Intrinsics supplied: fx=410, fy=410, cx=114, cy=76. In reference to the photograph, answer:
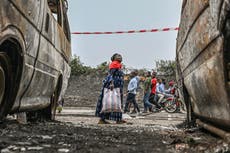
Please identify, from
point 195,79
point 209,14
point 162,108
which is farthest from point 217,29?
point 162,108

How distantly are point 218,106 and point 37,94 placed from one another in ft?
8.69

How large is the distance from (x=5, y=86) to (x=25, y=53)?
40cm

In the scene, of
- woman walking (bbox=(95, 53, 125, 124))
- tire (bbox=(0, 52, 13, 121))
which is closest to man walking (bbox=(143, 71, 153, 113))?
woman walking (bbox=(95, 53, 125, 124))

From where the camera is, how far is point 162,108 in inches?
736

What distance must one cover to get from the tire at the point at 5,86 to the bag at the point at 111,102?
201 inches

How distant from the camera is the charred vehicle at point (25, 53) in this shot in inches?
144

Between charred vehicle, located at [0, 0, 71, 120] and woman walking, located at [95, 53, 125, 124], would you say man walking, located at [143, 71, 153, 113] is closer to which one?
woman walking, located at [95, 53, 125, 124]

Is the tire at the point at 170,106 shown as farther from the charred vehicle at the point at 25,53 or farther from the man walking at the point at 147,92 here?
the charred vehicle at the point at 25,53

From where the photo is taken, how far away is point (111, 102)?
9.30 meters

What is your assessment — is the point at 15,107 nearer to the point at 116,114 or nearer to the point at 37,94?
the point at 37,94

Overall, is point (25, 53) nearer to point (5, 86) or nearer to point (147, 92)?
point (5, 86)

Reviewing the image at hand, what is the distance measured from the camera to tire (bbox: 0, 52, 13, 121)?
158 inches

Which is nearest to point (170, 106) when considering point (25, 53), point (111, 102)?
point (111, 102)

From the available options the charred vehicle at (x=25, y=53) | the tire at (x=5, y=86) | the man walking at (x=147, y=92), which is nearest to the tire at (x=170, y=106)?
the man walking at (x=147, y=92)
